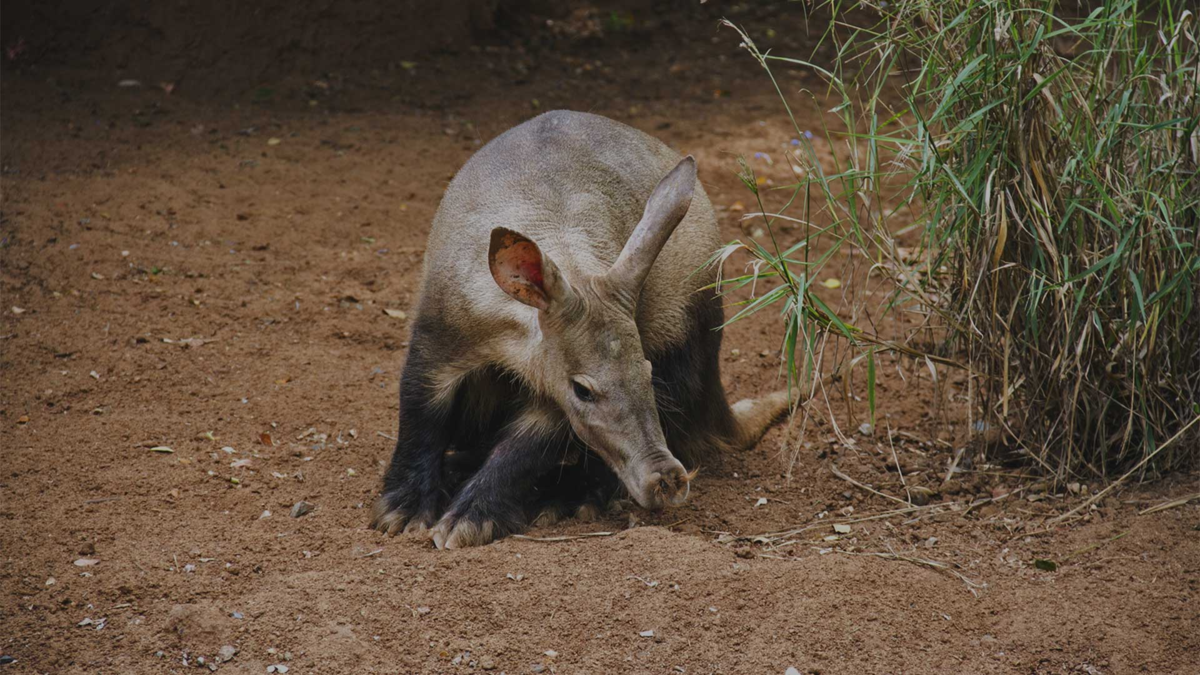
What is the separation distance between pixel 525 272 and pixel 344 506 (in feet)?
4.05

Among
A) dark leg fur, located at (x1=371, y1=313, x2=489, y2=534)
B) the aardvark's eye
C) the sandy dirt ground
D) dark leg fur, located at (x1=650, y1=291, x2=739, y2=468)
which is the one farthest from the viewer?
dark leg fur, located at (x1=650, y1=291, x2=739, y2=468)

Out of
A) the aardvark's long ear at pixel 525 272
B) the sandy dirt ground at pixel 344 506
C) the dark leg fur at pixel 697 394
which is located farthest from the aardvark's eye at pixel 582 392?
the dark leg fur at pixel 697 394

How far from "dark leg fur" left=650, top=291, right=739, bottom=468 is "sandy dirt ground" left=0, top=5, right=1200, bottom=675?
0.14m

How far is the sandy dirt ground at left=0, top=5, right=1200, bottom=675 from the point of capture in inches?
132

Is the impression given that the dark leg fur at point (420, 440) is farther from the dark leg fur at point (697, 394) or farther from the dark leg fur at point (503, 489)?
the dark leg fur at point (697, 394)

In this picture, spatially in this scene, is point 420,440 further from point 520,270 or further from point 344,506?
point 520,270

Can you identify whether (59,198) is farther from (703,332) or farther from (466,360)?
(703,332)

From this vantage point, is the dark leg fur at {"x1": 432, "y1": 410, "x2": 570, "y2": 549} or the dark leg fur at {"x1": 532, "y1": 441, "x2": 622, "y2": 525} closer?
the dark leg fur at {"x1": 432, "y1": 410, "x2": 570, "y2": 549}

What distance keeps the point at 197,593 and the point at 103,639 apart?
34 cm

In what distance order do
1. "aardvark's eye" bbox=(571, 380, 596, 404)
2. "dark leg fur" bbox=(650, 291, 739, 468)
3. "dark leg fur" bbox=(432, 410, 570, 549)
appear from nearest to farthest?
"aardvark's eye" bbox=(571, 380, 596, 404) → "dark leg fur" bbox=(432, 410, 570, 549) → "dark leg fur" bbox=(650, 291, 739, 468)

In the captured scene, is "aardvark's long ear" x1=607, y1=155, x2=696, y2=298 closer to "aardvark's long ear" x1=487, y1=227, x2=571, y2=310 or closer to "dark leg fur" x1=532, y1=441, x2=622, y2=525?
"aardvark's long ear" x1=487, y1=227, x2=571, y2=310

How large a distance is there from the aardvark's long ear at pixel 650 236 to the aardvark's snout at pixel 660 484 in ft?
2.08

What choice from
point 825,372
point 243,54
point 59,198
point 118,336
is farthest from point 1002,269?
point 243,54

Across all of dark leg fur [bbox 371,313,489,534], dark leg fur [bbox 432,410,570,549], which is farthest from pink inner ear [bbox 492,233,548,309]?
dark leg fur [bbox 432,410,570,549]
